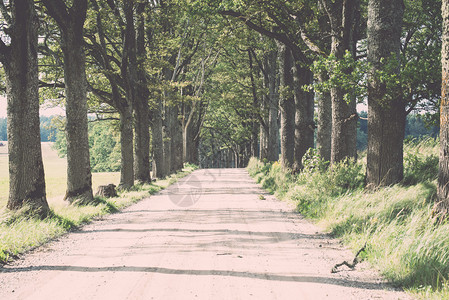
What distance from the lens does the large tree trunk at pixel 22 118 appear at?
8227 mm

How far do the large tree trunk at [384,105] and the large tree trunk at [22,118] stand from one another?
748 centimetres

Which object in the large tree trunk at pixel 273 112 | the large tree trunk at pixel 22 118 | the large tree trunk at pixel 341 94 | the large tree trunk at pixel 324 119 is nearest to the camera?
the large tree trunk at pixel 22 118

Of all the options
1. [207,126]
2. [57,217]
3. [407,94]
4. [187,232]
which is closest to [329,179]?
[407,94]

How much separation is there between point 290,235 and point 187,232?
78.2 inches

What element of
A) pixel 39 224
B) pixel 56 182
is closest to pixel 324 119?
pixel 39 224

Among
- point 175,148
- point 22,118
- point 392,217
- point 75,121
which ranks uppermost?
point 75,121

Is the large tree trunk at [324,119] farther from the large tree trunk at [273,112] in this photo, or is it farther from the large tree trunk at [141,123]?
the large tree trunk at [273,112]

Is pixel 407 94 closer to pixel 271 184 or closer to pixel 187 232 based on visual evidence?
pixel 187 232

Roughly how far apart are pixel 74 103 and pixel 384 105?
8444mm

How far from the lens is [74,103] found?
1111 cm

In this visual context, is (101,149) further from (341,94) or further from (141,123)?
(341,94)

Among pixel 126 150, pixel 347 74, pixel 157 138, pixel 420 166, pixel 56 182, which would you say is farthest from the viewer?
pixel 56 182

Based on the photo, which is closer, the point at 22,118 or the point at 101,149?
the point at 22,118

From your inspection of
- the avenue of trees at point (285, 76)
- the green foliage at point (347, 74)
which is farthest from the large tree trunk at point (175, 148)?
the green foliage at point (347, 74)
